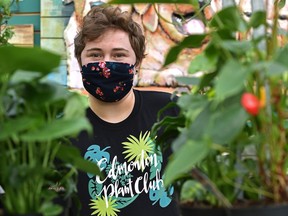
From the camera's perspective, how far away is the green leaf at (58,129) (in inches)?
24.4

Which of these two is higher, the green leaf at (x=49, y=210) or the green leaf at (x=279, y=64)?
the green leaf at (x=279, y=64)

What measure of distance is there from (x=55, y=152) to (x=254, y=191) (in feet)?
0.98

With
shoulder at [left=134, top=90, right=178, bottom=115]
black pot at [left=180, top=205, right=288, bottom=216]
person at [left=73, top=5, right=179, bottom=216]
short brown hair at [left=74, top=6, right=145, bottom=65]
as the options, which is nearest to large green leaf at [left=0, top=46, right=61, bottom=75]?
black pot at [left=180, top=205, right=288, bottom=216]

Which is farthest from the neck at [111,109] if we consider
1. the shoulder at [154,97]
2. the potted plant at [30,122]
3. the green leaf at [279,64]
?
the green leaf at [279,64]

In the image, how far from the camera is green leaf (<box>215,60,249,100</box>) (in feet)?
2.02

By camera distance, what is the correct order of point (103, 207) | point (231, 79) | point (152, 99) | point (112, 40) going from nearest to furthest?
point (231, 79)
point (103, 207)
point (112, 40)
point (152, 99)

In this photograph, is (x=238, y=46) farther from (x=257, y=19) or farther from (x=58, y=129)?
(x=58, y=129)

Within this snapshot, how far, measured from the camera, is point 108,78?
1677 mm

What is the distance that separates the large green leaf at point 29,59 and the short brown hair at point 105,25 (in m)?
1.08

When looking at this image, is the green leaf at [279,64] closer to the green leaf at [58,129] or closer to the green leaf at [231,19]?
the green leaf at [231,19]

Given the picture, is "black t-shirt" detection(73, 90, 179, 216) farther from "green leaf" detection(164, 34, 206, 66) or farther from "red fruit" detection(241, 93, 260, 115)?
"red fruit" detection(241, 93, 260, 115)

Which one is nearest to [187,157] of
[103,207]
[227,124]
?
[227,124]

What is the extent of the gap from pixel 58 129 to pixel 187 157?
16 cm

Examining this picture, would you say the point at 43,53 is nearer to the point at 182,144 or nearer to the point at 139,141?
the point at 182,144
